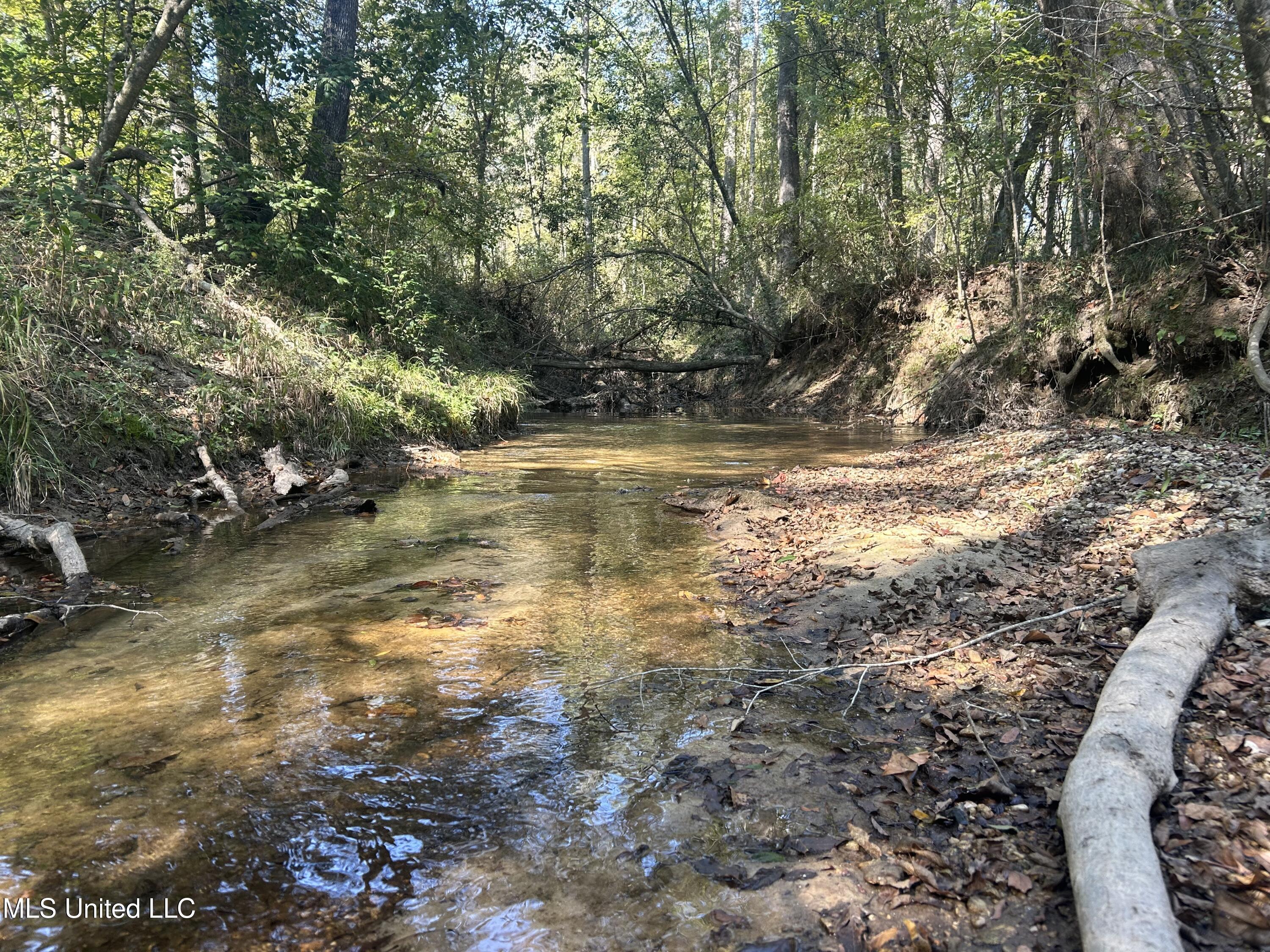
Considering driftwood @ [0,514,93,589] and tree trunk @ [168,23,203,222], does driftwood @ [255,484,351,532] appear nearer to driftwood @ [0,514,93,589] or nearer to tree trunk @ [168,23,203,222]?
driftwood @ [0,514,93,589]

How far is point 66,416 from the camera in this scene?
6211mm

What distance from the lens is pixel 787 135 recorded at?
65.7 feet

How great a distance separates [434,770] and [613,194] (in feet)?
76.6

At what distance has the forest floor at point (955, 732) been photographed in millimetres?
1895

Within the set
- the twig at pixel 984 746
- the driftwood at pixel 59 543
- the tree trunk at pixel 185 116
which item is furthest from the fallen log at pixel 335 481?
the twig at pixel 984 746

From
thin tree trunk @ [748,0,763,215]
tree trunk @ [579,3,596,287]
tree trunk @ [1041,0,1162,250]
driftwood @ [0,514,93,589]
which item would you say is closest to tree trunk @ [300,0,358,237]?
tree trunk @ [579,3,596,287]

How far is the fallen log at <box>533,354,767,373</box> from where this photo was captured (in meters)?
19.1

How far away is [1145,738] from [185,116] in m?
13.1

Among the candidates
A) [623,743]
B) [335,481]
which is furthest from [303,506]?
[623,743]

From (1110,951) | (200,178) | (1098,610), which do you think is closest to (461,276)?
(200,178)

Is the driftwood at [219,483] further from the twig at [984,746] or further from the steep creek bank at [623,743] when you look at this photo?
the twig at [984,746]

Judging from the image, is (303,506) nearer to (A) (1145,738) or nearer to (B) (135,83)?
(B) (135,83)

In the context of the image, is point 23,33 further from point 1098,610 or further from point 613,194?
point 613,194

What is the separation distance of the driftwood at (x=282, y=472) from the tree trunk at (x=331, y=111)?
427 cm
